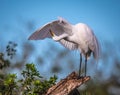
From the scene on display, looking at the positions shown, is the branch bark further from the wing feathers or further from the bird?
the wing feathers

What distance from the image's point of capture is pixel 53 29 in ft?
32.5

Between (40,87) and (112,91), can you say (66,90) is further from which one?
(112,91)

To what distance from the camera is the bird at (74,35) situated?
9500 millimetres

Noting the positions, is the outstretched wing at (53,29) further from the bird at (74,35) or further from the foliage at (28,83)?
the foliage at (28,83)

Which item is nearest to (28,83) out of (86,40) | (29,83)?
(29,83)

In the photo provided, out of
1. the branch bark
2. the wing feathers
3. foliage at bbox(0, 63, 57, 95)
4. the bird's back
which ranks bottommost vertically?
the branch bark

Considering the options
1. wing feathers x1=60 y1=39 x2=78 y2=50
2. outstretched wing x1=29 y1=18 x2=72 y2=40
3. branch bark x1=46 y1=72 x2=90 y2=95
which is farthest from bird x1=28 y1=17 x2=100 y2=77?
branch bark x1=46 y1=72 x2=90 y2=95

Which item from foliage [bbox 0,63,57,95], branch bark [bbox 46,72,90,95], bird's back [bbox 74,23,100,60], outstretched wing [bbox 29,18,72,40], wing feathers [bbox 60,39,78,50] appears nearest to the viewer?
branch bark [bbox 46,72,90,95]

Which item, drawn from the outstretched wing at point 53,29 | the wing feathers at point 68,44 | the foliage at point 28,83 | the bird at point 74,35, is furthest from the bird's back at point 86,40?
the foliage at point 28,83

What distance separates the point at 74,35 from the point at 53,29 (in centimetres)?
53

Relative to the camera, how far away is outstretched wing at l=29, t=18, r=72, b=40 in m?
9.66

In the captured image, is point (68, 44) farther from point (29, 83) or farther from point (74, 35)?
point (29, 83)

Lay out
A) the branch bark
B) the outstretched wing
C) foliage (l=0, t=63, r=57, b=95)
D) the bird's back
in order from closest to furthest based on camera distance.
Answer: the branch bark
foliage (l=0, t=63, r=57, b=95)
the bird's back
the outstretched wing

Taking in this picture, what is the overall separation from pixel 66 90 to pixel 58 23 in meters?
2.38
